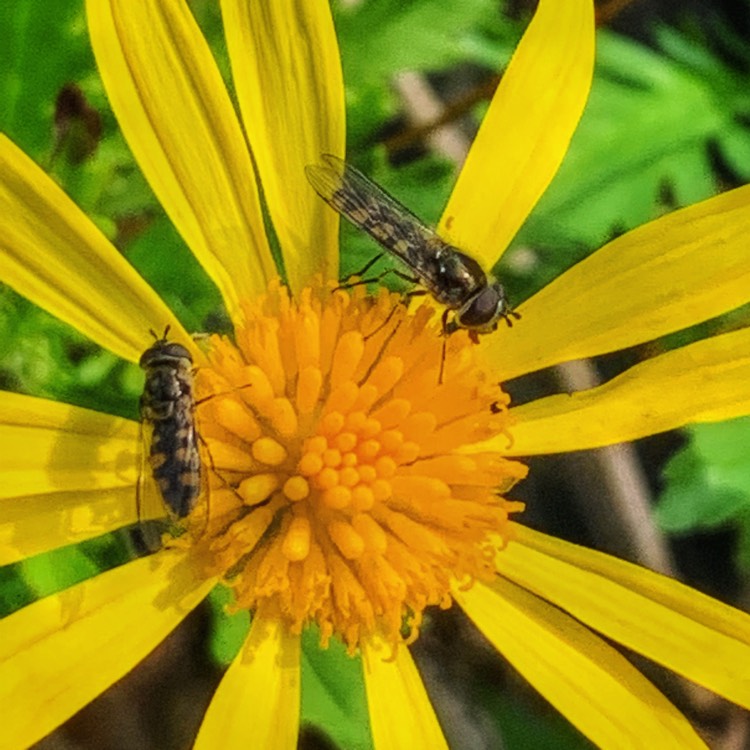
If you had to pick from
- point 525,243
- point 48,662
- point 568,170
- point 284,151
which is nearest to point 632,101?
point 568,170

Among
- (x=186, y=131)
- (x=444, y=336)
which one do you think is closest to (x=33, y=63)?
(x=186, y=131)

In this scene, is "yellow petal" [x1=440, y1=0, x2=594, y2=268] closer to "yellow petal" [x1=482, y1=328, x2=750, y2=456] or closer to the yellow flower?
the yellow flower

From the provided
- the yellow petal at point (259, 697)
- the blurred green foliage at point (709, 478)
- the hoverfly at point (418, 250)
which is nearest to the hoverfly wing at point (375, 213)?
the hoverfly at point (418, 250)

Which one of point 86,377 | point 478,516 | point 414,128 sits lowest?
point 478,516

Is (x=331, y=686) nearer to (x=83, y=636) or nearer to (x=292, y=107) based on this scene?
(x=83, y=636)

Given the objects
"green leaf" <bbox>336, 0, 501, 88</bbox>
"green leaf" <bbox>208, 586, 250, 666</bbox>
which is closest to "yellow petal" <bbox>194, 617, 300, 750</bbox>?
"green leaf" <bbox>208, 586, 250, 666</bbox>

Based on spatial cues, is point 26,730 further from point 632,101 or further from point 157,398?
point 632,101

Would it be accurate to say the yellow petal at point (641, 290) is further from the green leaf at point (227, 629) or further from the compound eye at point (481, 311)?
the green leaf at point (227, 629)
